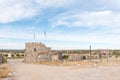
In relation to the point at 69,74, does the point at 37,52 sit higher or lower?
higher

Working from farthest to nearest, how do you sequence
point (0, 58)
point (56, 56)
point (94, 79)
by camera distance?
point (56, 56)
point (0, 58)
point (94, 79)

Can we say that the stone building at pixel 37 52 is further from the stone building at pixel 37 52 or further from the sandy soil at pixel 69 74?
the sandy soil at pixel 69 74

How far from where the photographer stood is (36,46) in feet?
242

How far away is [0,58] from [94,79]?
48.8 m

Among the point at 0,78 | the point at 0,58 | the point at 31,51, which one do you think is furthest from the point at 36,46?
the point at 0,78

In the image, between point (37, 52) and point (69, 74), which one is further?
point (37, 52)

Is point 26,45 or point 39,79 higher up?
point 26,45

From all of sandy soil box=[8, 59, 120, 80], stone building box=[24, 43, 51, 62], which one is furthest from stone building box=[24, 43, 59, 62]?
sandy soil box=[8, 59, 120, 80]

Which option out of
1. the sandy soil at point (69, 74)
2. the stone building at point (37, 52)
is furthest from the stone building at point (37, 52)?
the sandy soil at point (69, 74)

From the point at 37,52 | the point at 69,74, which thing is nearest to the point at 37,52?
the point at 37,52

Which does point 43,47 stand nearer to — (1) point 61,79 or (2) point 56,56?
(2) point 56,56

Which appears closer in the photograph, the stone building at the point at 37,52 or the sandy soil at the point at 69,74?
the sandy soil at the point at 69,74

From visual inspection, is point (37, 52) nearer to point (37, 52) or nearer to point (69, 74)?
point (37, 52)

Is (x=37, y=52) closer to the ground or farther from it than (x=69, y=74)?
farther from it
